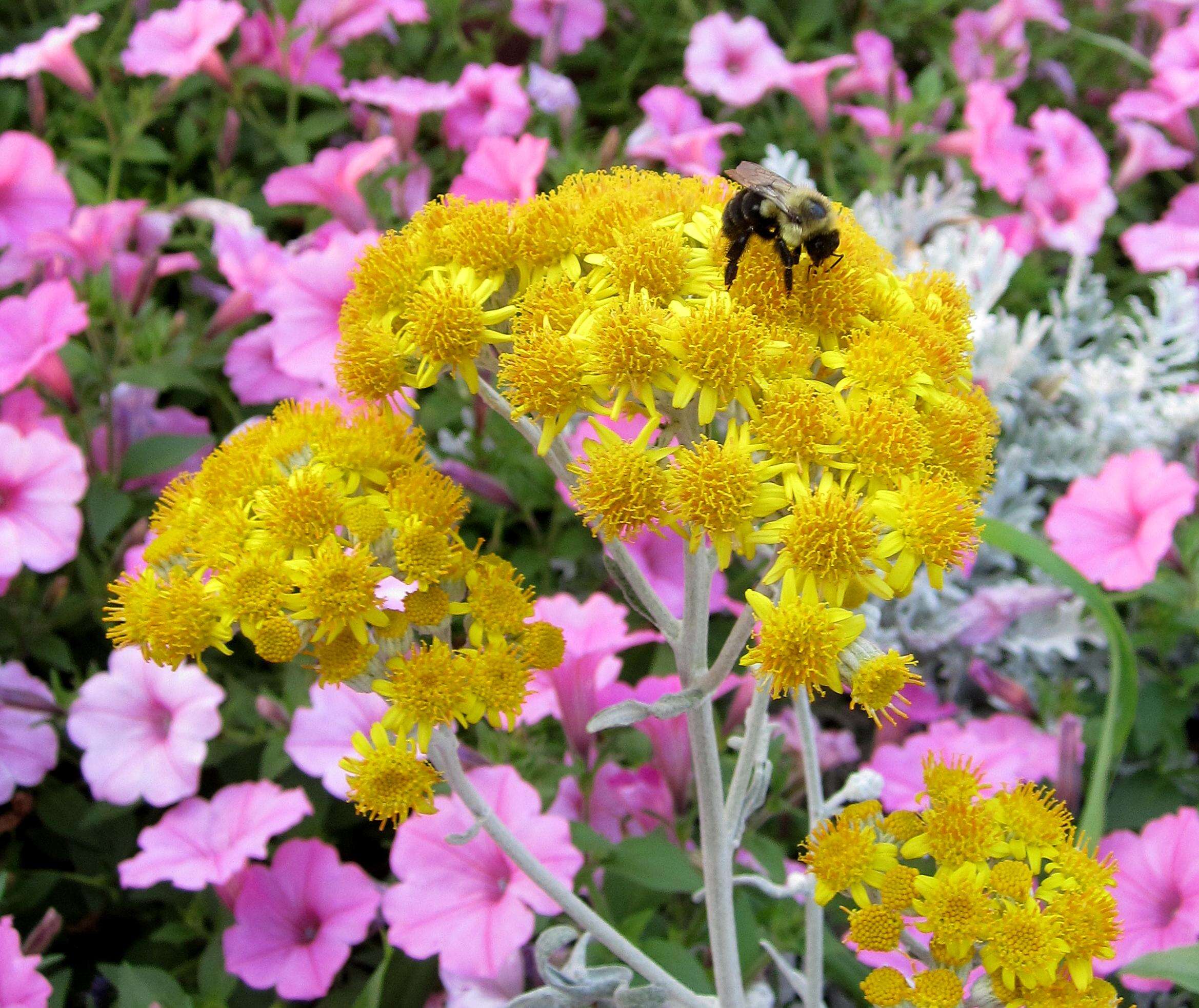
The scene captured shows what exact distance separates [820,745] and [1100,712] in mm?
563

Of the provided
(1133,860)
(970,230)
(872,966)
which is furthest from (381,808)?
(970,230)

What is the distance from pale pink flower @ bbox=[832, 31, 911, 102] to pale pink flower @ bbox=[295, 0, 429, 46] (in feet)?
3.08

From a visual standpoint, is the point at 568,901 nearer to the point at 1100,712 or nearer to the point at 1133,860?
the point at 1133,860

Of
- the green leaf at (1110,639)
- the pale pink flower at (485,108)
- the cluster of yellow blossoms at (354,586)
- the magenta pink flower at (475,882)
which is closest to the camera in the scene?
the cluster of yellow blossoms at (354,586)

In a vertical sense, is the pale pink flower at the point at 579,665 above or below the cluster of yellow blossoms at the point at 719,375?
below

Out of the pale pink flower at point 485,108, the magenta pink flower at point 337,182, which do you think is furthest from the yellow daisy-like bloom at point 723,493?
the pale pink flower at point 485,108

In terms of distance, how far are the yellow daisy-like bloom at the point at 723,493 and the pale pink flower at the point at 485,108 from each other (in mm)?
1355

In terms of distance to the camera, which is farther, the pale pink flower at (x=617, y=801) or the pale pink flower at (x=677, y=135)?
the pale pink flower at (x=677, y=135)

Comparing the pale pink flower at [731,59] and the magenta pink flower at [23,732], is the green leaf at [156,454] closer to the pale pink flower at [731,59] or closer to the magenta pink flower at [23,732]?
the magenta pink flower at [23,732]

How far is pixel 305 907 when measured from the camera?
1.32 meters

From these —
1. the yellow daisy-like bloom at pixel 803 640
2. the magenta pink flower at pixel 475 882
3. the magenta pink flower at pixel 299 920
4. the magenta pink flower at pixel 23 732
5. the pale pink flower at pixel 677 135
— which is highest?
the yellow daisy-like bloom at pixel 803 640

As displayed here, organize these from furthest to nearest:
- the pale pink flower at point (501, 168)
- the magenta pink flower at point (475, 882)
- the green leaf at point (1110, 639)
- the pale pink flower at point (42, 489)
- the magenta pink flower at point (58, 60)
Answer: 1. the magenta pink flower at point (58, 60)
2. the pale pink flower at point (501, 168)
3. the pale pink flower at point (42, 489)
4. the green leaf at point (1110, 639)
5. the magenta pink flower at point (475, 882)

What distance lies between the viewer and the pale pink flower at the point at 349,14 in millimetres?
2086

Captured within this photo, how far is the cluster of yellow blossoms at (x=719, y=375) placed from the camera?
2.51 feet
